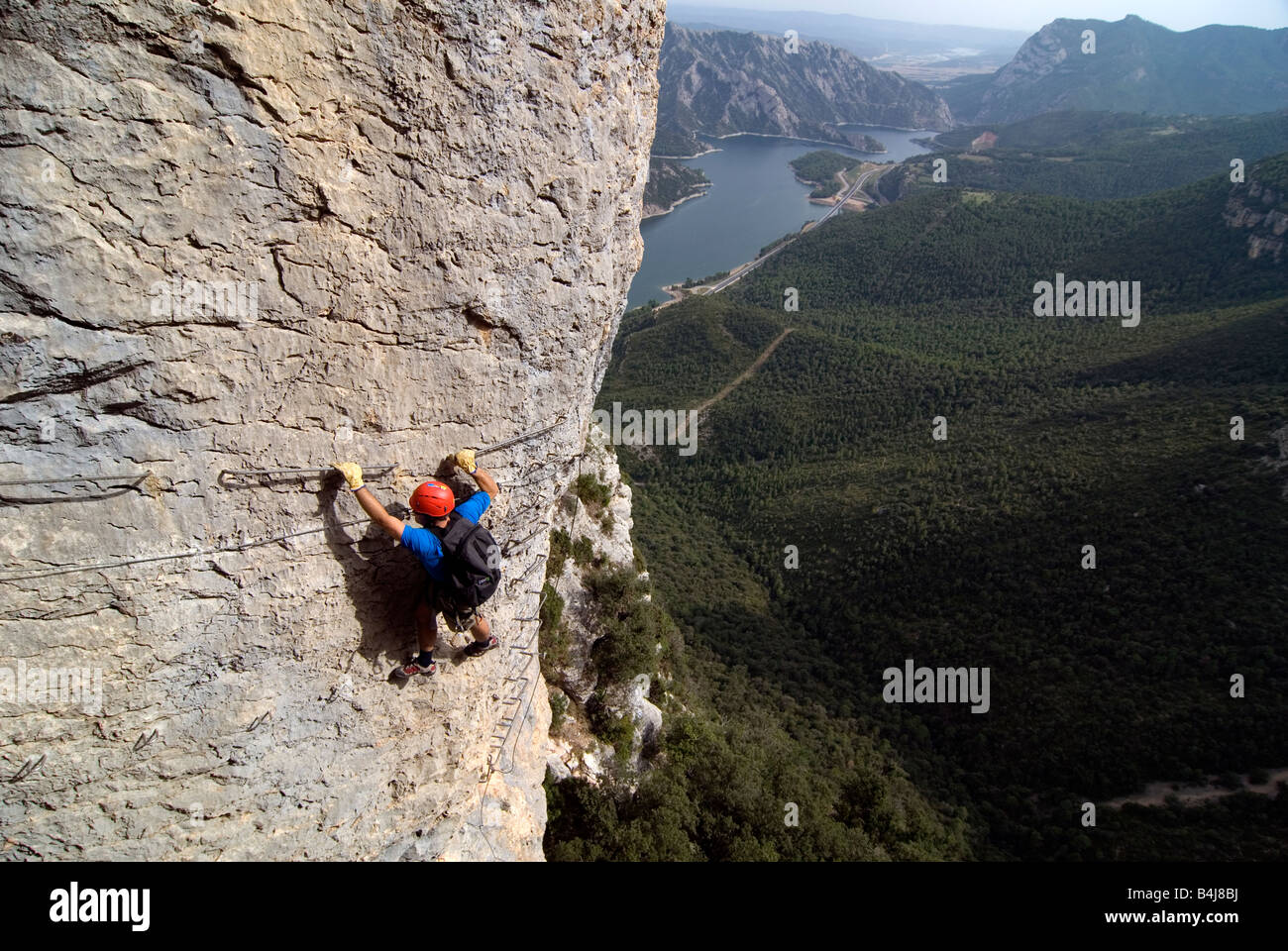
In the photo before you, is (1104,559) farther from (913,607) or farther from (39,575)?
(39,575)

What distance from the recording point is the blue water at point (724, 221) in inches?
4161

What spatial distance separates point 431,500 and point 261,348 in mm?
1537

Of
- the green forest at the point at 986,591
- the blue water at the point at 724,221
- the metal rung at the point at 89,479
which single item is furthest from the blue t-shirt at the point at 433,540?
the blue water at the point at 724,221

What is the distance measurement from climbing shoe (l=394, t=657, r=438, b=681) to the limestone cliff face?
0.35 feet

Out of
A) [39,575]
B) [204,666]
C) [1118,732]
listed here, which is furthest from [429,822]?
[1118,732]

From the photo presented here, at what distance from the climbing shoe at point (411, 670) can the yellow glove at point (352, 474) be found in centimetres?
191

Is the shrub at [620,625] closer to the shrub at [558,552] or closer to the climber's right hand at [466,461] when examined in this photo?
the shrub at [558,552]

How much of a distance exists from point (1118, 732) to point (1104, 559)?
721cm

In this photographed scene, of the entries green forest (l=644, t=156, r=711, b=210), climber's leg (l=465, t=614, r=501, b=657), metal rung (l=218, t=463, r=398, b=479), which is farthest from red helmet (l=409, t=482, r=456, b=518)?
green forest (l=644, t=156, r=711, b=210)

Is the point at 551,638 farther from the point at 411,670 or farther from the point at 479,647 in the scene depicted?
the point at 411,670

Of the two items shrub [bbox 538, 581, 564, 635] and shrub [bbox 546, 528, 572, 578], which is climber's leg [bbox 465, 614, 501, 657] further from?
shrub [bbox 546, 528, 572, 578]

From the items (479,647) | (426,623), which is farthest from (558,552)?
(426,623)

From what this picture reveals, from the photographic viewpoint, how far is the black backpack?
17.4 feet

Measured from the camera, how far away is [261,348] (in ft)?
15.5
